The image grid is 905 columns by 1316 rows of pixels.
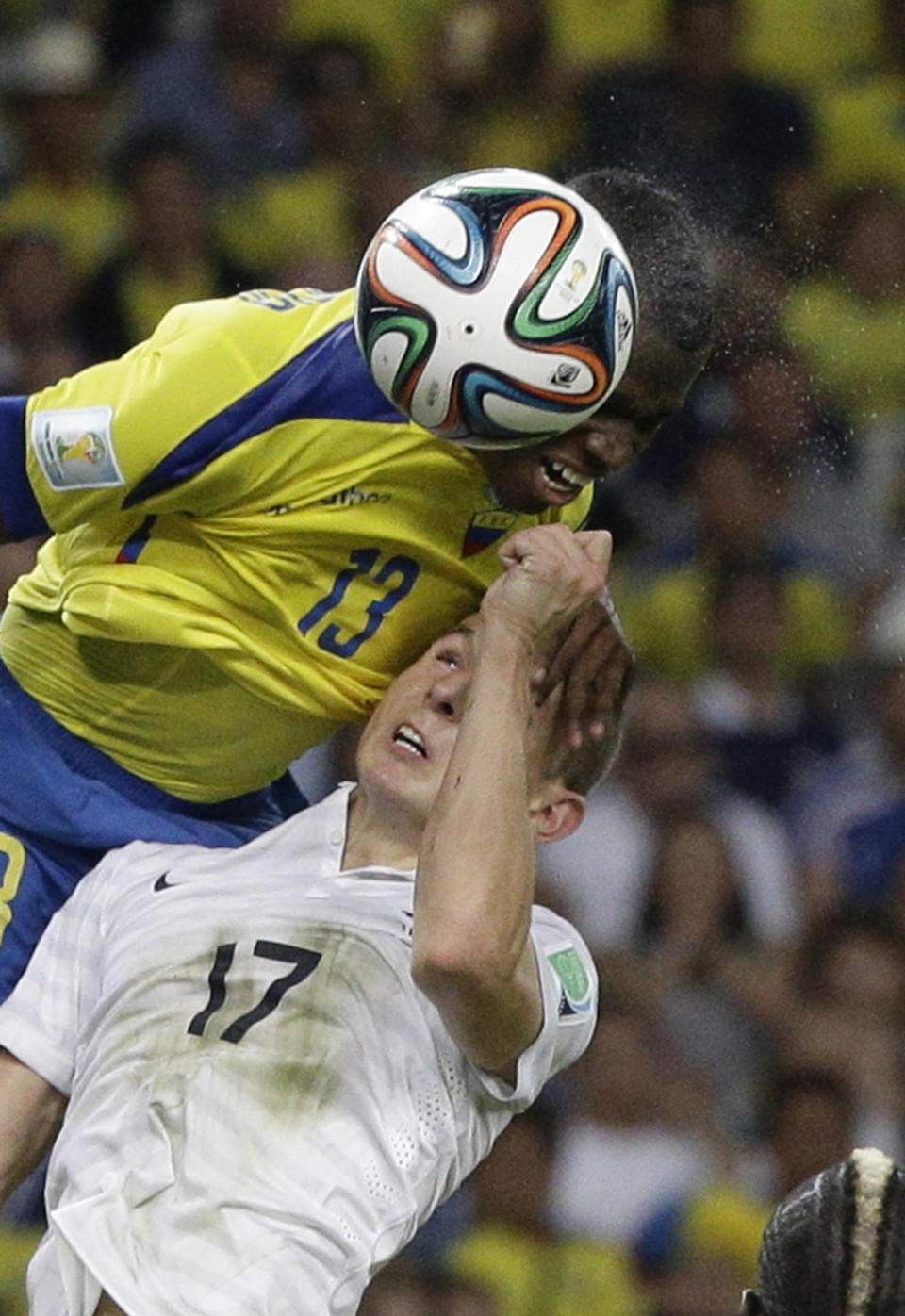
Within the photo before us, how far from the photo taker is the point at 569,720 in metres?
3.81

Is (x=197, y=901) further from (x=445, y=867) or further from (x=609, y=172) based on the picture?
(x=609, y=172)

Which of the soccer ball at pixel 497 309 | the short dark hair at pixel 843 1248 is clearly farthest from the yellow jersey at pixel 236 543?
the short dark hair at pixel 843 1248

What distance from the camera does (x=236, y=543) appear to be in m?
A: 3.71

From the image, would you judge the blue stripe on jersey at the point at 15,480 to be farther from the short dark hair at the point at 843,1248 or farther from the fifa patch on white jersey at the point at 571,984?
the short dark hair at the point at 843,1248

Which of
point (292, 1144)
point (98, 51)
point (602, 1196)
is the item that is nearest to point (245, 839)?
point (292, 1144)

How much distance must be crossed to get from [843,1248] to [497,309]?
1.47 m

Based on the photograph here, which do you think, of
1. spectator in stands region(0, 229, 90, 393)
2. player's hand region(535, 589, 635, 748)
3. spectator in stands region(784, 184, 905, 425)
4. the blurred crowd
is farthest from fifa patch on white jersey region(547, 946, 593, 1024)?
spectator in stands region(0, 229, 90, 393)

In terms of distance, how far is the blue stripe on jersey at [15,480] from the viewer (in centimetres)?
364

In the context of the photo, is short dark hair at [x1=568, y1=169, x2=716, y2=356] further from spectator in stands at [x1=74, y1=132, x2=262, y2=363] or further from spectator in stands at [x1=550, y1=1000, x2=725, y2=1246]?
spectator in stands at [x1=74, y1=132, x2=262, y2=363]

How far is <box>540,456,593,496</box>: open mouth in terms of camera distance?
11.4 ft

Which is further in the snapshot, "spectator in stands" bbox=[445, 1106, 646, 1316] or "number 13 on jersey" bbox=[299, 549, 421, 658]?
"spectator in stands" bbox=[445, 1106, 646, 1316]

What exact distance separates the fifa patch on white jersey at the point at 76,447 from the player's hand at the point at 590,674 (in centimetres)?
74

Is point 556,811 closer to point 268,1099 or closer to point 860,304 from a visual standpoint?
point 268,1099

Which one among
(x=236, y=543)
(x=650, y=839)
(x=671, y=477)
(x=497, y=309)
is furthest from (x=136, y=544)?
(x=671, y=477)
